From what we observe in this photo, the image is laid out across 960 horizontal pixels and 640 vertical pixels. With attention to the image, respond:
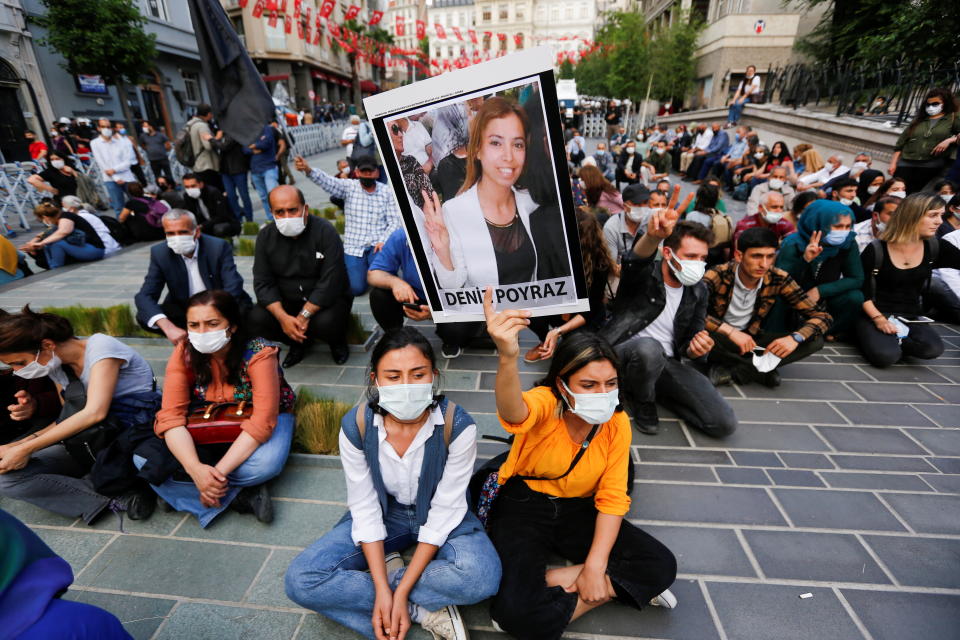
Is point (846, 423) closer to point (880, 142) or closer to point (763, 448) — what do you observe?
point (763, 448)

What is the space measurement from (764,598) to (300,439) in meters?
2.76

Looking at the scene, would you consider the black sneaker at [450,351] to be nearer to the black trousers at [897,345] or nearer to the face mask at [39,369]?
the face mask at [39,369]

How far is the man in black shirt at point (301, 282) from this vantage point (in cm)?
402

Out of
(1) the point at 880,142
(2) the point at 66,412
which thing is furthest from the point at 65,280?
(1) the point at 880,142

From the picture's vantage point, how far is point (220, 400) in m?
2.71

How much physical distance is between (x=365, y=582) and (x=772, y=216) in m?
5.53

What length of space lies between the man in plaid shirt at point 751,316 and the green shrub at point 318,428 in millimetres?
3058

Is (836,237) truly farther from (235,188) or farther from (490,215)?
(235,188)

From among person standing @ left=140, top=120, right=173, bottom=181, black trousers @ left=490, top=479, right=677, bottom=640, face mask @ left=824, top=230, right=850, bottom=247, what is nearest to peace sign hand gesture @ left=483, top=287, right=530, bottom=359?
black trousers @ left=490, top=479, right=677, bottom=640

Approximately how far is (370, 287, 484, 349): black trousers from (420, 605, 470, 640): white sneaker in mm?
2509

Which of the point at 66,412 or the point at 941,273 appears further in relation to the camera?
the point at 941,273

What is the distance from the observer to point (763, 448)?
317cm

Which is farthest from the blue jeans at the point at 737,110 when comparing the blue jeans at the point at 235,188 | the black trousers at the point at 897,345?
the blue jeans at the point at 235,188

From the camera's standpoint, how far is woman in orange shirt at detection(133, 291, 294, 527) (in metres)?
2.53
